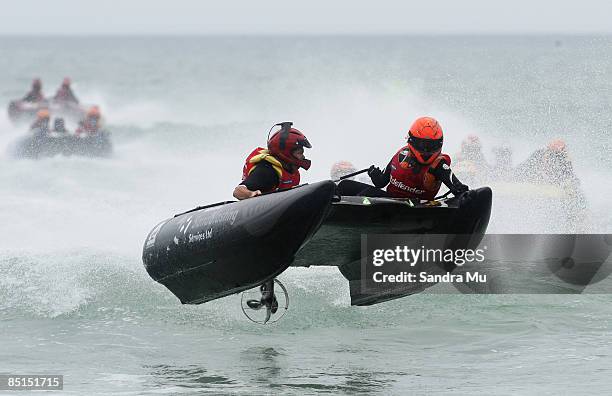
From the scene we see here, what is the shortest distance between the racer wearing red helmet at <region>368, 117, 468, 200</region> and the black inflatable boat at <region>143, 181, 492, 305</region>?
0.29 meters

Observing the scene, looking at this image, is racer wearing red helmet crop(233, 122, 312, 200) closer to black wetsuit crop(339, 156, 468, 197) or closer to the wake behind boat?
black wetsuit crop(339, 156, 468, 197)

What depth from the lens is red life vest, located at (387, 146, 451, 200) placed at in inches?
324

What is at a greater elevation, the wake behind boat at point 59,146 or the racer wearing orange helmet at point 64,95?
the racer wearing orange helmet at point 64,95

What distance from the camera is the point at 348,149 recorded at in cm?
1850

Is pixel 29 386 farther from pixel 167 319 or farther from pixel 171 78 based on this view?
pixel 171 78

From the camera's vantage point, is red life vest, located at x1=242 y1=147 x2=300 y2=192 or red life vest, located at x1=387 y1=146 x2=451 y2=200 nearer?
red life vest, located at x1=242 y1=147 x2=300 y2=192

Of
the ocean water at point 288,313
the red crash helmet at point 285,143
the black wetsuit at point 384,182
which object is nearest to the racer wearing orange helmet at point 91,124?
the ocean water at point 288,313

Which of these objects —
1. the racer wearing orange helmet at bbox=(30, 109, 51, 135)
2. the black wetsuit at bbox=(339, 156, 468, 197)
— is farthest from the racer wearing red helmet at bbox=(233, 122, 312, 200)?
the racer wearing orange helmet at bbox=(30, 109, 51, 135)

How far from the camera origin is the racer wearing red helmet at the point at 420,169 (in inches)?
318

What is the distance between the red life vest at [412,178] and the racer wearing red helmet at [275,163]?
741 millimetres

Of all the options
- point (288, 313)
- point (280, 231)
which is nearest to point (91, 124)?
point (288, 313)

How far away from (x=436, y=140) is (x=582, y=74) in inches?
913

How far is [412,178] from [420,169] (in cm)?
10

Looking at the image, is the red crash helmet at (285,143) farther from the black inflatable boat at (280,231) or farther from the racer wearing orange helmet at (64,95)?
the racer wearing orange helmet at (64,95)
